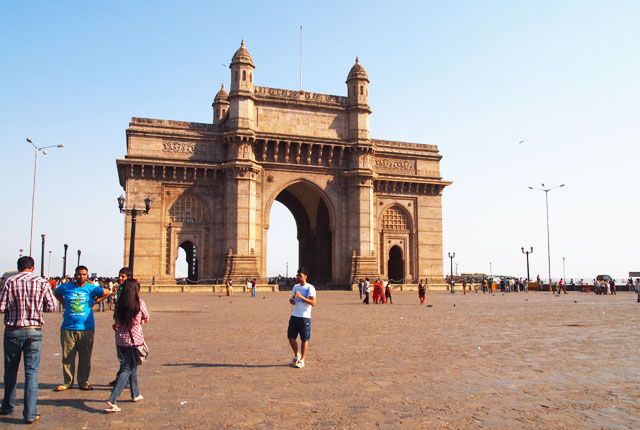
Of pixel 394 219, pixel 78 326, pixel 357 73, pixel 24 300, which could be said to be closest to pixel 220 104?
pixel 357 73

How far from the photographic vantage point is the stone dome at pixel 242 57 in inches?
1714

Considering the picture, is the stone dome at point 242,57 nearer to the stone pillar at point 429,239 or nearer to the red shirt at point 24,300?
the stone pillar at point 429,239

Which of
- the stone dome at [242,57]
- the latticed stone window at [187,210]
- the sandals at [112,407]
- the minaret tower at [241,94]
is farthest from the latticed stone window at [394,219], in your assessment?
the sandals at [112,407]

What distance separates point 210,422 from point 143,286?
34.7 m

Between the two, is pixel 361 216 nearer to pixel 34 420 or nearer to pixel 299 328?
pixel 299 328

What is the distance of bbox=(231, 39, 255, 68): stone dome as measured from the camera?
43.5 metres

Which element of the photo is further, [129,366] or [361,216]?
[361,216]

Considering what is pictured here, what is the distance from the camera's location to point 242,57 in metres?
43.6

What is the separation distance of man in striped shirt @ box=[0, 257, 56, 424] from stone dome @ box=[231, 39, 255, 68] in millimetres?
38435

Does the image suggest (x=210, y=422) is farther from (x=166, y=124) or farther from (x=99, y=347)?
(x=166, y=124)

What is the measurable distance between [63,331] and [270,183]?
36784 mm

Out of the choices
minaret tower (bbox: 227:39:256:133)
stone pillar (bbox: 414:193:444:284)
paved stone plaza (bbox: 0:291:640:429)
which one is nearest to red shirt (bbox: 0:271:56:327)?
paved stone plaza (bbox: 0:291:640:429)

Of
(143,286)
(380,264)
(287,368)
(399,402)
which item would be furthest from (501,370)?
(380,264)

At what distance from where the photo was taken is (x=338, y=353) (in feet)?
36.6
